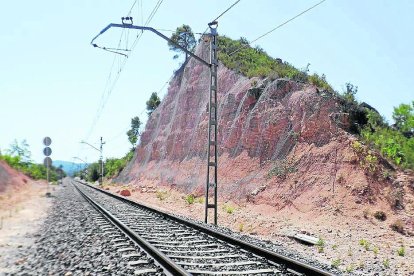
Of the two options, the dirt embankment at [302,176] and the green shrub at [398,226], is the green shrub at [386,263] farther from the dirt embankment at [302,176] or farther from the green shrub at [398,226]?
the green shrub at [398,226]

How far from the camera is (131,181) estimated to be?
53094 mm

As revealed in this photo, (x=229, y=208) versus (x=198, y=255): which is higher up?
(x=229, y=208)

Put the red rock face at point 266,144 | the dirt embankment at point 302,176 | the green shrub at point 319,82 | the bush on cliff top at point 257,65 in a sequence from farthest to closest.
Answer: the bush on cliff top at point 257,65
the green shrub at point 319,82
the red rock face at point 266,144
the dirt embankment at point 302,176

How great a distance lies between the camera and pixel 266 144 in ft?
72.9

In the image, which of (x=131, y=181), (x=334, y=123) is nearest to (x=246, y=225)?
(x=334, y=123)

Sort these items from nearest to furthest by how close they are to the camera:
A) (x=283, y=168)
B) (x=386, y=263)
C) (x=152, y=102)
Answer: (x=386, y=263) < (x=283, y=168) < (x=152, y=102)

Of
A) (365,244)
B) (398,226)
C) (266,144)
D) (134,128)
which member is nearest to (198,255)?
(365,244)

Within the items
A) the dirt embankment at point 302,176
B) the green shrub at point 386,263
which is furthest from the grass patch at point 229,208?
the green shrub at point 386,263

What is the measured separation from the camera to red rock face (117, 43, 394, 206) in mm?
17656

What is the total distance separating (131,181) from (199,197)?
97.7 ft

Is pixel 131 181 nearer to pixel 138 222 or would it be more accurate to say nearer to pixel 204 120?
pixel 204 120

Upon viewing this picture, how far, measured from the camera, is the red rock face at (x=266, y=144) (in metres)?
17.7

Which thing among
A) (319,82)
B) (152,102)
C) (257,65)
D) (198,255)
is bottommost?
(198,255)

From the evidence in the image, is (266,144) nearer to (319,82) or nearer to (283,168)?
(283,168)
